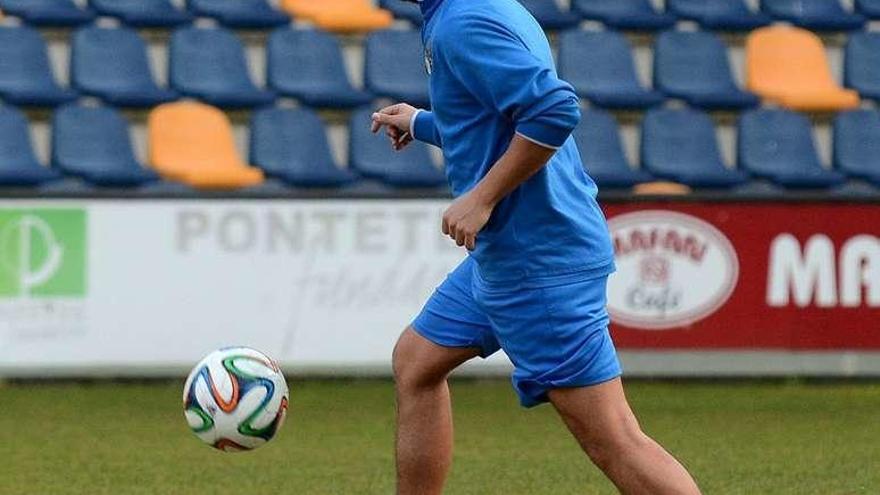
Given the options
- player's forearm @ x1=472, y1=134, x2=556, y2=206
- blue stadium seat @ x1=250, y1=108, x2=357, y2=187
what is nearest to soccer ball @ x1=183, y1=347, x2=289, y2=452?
player's forearm @ x1=472, y1=134, x2=556, y2=206

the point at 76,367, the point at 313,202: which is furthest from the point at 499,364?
the point at 76,367

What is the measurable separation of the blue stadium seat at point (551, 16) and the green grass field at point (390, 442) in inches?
121

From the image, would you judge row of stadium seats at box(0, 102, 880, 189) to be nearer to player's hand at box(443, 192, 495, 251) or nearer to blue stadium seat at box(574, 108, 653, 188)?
blue stadium seat at box(574, 108, 653, 188)

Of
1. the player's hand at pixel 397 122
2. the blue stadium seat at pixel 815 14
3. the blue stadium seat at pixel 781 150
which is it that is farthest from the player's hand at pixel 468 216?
the blue stadium seat at pixel 815 14

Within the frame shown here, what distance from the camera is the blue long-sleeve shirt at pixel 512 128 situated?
4.16 meters

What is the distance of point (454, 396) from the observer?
396 inches

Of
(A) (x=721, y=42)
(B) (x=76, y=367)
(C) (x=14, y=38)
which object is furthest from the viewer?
(A) (x=721, y=42)

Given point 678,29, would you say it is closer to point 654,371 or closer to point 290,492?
point 654,371

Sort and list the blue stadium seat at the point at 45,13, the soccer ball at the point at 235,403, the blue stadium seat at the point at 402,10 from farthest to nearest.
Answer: the blue stadium seat at the point at 402,10 < the blue stadium seat at the point at 45,13 < the soccer ball at the point at 235,403

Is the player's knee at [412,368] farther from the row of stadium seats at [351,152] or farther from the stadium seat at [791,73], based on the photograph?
the stadium seat at [791,73]

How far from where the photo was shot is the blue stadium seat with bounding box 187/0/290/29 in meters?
12.2

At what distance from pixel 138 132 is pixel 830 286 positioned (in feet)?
14.6

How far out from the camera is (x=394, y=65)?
1212cm

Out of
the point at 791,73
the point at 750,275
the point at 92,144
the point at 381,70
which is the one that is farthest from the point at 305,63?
the point at 791,73
